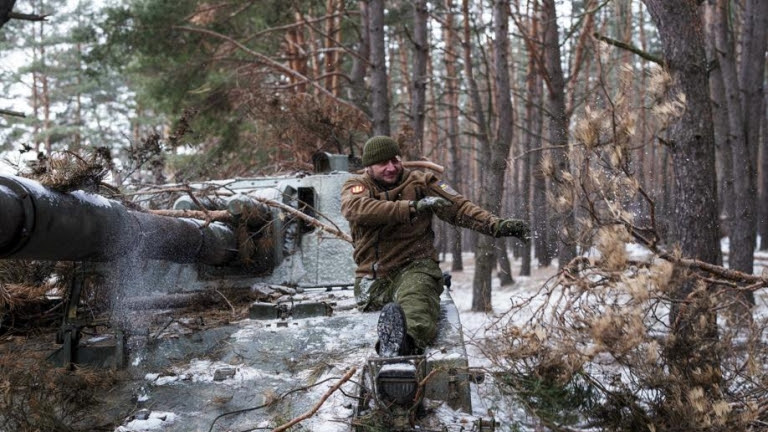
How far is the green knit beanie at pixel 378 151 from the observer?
14.1 feet

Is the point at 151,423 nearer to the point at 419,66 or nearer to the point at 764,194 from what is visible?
the point at 419,66

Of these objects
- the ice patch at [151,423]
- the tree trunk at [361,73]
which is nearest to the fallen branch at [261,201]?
the ice patch at [151,423]

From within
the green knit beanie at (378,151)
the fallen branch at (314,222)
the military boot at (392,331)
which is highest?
the green knit beanie at (378,151)

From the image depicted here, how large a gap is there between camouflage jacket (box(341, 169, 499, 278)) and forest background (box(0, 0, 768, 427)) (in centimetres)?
50

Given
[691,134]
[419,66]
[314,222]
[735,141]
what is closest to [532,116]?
[735,141]

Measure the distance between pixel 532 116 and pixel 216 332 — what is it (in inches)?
712

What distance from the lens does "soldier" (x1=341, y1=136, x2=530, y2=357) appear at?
396 cm

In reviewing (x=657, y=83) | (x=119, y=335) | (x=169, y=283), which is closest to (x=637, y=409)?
(x=657, y=83)

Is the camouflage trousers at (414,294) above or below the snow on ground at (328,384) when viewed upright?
above

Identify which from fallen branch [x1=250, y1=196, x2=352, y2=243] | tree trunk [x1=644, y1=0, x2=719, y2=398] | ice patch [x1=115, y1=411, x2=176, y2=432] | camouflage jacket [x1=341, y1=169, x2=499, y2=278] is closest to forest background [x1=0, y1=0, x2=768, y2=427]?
tree trunk [x1=644, y1=0, x2=719, y2=398]

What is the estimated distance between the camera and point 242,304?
16.2 ft

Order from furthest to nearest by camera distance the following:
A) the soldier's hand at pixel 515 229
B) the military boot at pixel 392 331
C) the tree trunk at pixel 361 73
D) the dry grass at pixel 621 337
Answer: the tree trunk at pixel 361 73
the soldier's hand at pixel 515 229
the military boot at pixel 392 331
the dry grass at pixel 621 337

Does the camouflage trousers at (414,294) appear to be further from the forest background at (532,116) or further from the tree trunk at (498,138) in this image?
the tree trunk at (498,138)

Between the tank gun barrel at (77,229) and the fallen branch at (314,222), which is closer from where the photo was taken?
the tank gun barrel at (77,229)
